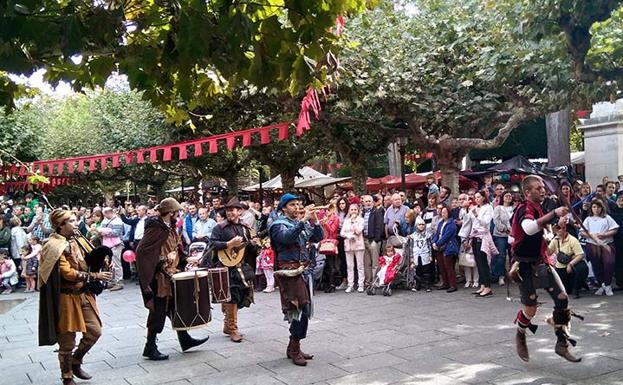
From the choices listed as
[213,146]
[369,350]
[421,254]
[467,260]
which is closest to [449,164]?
[421,254]

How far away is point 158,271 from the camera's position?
6.91 m

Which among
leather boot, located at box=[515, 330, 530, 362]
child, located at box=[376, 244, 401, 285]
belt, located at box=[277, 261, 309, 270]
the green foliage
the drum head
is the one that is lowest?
leather boot, located at box=[515, 330, 530, 362]

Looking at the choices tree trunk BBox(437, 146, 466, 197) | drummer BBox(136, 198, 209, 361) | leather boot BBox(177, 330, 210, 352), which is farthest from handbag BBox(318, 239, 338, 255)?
tree trunk BBox(437, 146, 466, 197)

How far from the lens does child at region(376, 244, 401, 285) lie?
1060cm

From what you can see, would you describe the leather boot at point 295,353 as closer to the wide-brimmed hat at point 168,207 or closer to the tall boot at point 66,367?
the wide-brimmed hat at point 168,207

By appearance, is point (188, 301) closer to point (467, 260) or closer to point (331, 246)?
point (331, 246)

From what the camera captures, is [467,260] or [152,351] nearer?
[152,351]

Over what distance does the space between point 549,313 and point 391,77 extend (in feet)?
23.0

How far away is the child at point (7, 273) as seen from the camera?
1390 centimetres

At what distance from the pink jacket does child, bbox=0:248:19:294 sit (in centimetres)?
821

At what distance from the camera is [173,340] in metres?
7.77

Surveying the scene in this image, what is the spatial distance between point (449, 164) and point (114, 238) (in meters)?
8.86

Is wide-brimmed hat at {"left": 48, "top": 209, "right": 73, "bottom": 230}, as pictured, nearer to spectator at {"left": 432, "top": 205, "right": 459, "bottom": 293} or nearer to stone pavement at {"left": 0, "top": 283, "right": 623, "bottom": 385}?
stone pavement at {"left": 0, "top": 283, "right": 623, "bottom": 385}

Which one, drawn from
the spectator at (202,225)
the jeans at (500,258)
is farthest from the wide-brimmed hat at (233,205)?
the spectator at (202,225)
